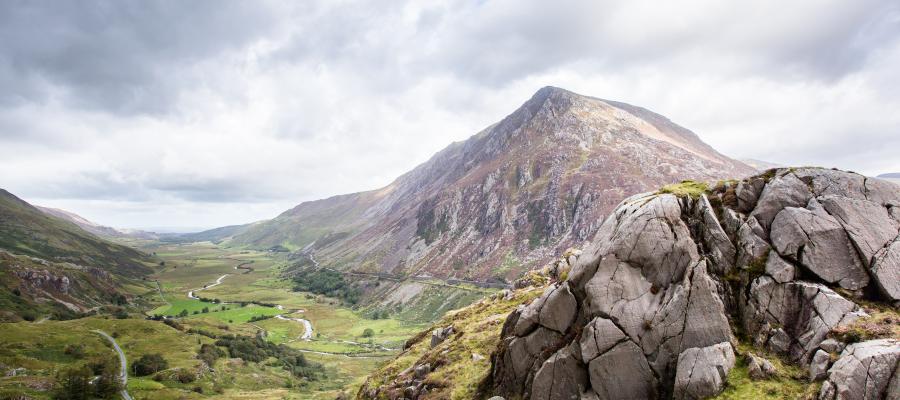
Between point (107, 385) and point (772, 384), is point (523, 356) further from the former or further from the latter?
point (107, 385)

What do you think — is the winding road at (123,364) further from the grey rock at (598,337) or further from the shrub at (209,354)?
the grey rock at (598,337)

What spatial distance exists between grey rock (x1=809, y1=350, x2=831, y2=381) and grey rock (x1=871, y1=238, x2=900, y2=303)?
5420 mm

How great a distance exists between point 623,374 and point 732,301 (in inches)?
311

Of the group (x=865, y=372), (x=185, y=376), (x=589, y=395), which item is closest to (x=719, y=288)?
(x=865, y=372)

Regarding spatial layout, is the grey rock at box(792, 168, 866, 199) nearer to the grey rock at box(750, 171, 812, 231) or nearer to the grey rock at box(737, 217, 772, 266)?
the grey rock at box(750, 171, 812, 231)

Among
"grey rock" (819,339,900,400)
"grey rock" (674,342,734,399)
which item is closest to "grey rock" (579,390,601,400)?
"grey rock" (674,342,734,399)

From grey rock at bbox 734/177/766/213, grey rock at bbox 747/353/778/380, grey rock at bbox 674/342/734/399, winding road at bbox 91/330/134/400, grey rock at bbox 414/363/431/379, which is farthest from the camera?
winding road at bbox 91/330/134/400

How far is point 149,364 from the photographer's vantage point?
121m

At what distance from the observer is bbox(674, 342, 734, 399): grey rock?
22.5m

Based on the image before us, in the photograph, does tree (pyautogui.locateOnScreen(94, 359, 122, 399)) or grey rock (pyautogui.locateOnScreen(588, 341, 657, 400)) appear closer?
grey rock (pyautogui.locateOnScreen(588, 341, 657, 400))

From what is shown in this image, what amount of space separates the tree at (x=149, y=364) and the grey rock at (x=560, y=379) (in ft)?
434

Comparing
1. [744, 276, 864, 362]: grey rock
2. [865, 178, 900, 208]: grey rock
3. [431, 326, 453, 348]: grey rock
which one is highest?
[865, 178, 900, 208]: grey rock

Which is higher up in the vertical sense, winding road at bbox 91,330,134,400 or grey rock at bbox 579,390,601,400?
grey rock at bbox 579,390,601,400

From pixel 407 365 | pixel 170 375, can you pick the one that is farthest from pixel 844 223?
pixel 170 375
